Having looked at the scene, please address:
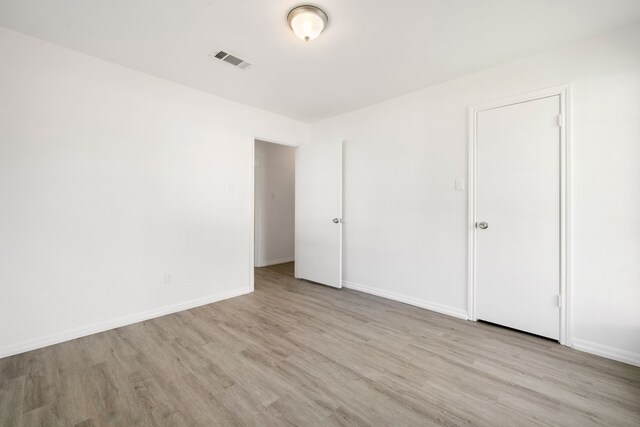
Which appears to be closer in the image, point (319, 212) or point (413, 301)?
point (413, 301)

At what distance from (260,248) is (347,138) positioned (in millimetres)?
2773

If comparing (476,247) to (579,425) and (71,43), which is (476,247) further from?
(71,43)

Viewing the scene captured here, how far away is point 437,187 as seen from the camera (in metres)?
3.02

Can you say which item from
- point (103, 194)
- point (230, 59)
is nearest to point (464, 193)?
point (230, 59)

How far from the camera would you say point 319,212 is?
4078 millimetres

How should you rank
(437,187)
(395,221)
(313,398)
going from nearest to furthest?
(313,398) < (437,187) < (395,221)

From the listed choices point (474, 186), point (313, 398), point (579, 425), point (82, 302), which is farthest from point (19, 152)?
point (579, 425)

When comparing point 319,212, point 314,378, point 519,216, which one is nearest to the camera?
point 314,378

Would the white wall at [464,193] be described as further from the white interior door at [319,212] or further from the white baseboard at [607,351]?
the white interior door at [319,212]

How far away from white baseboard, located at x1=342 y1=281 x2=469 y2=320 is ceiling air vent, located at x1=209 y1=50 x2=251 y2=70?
2974mm

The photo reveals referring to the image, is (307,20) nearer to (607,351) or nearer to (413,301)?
(413,301)

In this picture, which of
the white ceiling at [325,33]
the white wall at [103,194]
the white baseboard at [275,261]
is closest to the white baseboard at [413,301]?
the white wall at [103,194]

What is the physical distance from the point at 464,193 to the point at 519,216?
0.52m

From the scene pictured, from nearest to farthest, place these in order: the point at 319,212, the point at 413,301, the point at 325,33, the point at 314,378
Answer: the point at 314,378, the point at 325,33, the point at 413,301, the point at 319,212
